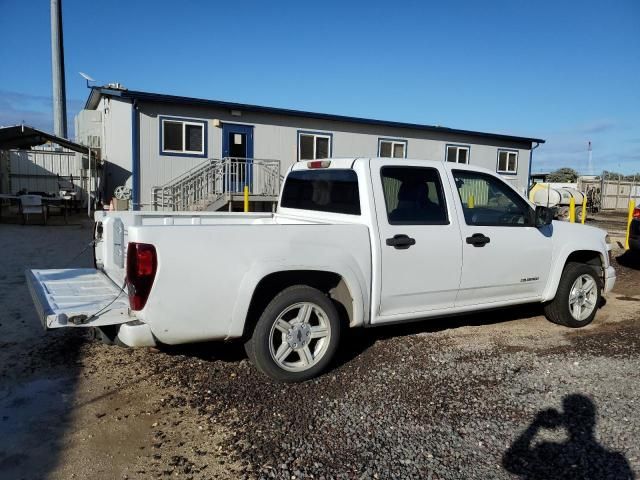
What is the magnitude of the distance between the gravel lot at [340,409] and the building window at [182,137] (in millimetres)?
10776

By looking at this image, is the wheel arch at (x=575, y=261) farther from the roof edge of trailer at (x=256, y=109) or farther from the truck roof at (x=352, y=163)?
the roof edge of trailer at (x=256, y=109)

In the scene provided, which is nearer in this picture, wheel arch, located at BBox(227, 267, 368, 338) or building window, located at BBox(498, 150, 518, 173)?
wheel arch, located at BBox(227, 267, 368, 338)

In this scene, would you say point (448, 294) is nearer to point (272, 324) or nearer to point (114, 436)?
point (272, 324)

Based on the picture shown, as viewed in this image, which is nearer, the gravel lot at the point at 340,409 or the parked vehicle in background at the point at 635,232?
the gravel lot at the point at 340,409

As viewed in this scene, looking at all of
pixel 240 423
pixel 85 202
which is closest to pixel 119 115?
pixel 85 202

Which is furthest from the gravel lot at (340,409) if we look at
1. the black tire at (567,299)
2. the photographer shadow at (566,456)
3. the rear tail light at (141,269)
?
the rear tail light at (141,269)

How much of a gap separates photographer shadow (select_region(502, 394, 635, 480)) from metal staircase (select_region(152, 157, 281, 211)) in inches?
499

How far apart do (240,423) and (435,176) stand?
2.75 m

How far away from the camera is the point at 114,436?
3.31m

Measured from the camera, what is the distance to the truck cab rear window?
467 centimetres

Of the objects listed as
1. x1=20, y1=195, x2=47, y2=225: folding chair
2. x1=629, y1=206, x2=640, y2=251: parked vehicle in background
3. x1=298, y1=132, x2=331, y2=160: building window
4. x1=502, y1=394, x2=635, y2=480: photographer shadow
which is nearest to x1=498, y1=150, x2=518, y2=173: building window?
x1=298, y1=132, x2=331, y2=160: building window

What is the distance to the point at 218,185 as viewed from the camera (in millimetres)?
16078

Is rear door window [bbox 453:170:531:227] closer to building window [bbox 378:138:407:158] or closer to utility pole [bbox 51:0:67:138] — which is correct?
building window [bbox 378:138:407:158]

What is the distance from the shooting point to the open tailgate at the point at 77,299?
341cm
